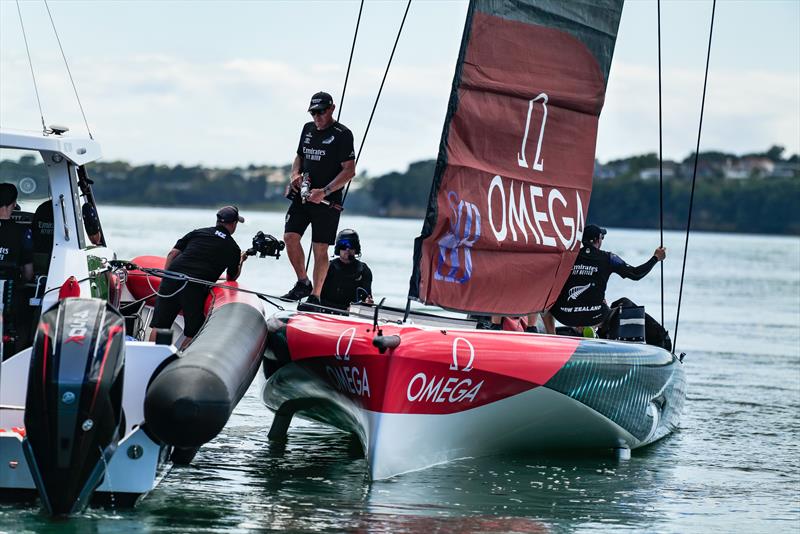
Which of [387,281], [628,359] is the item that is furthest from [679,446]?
[387,281]

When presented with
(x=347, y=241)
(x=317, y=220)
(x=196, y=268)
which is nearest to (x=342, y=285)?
(x=347, y=241)

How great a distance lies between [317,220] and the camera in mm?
10773

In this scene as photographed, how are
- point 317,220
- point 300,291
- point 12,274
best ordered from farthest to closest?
1. point 300,291
2. point 317,220
3. point 12,274

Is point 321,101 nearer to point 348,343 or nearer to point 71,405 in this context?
point 348,343

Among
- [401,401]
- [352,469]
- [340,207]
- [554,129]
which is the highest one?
[554,129]

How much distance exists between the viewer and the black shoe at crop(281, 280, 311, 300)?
10.9 meters

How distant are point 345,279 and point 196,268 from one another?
1.68 m

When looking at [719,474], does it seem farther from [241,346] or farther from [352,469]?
[241,346]

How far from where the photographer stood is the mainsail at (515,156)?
9391mm

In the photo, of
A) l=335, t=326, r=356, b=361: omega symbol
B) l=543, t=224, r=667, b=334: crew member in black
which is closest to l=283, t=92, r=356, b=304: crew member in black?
l=335, t=326, r=356, b=361: omega symbol

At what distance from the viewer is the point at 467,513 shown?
8.62 meters

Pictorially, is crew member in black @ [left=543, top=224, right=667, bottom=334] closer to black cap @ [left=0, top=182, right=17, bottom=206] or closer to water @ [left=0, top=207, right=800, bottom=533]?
water @ [left=0, top=207, right=800, bottom=533]

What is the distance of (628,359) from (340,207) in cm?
256

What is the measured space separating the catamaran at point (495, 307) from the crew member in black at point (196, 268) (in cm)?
64
